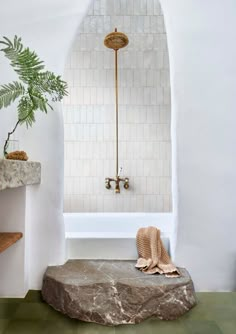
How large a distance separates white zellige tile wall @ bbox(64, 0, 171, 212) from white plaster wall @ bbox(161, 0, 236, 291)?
1161mm

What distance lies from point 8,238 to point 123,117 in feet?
6.70

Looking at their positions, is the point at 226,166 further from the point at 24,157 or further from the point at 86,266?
the point at 24,157

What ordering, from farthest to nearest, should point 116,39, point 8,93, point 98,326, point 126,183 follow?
point 126,183
point 116,39
point 8,93
point 98,326

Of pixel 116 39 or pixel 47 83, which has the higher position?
pixel 116 39

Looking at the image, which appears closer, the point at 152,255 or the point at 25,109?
the point at 25,109

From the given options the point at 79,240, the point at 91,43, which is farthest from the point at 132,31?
the point at 79,240

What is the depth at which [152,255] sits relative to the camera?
2000mm

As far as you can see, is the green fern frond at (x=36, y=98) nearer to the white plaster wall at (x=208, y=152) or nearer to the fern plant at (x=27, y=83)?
the fern plant at (x=27, y=83)

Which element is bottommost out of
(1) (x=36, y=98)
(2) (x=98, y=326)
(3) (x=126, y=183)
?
(2) (x=98, y=326)

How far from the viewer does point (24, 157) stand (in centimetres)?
173

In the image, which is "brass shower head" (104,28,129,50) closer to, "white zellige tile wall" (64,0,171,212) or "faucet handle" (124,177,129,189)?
"white zellige tile wall" (64,0,171,212)

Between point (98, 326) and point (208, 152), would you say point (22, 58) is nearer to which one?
point (208, 152)

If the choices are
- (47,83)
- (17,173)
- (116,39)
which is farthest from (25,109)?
(116,39)

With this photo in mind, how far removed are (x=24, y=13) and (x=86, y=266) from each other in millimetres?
2120
